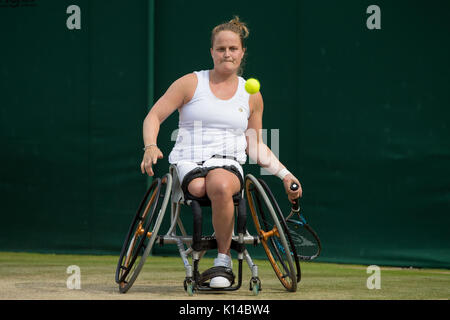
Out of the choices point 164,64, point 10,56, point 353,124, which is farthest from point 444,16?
point 10,56

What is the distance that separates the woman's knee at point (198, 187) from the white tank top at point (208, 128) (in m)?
0.18

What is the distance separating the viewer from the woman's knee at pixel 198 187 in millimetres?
3941

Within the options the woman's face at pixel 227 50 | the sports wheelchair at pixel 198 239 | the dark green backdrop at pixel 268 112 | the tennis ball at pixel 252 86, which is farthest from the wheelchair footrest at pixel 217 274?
the dark green backdrop at pixel 268 112

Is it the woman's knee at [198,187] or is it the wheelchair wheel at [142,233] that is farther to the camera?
the woman's knee at [198,187]

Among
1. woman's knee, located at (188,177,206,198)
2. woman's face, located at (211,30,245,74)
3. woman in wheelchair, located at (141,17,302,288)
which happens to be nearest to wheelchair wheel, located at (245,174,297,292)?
woman in wheelchair, located at (141,17,302,288)

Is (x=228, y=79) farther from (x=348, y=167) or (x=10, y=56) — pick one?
(x=10, y=56)

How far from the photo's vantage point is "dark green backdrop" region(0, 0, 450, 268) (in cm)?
556

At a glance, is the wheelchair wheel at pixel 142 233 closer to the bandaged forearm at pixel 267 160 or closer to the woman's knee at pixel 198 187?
the woman's knee at pixel 198 187

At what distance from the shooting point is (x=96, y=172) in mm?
6484

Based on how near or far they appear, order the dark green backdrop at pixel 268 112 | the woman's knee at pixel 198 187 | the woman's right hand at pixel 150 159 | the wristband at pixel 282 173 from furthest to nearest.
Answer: the dark green backdrop at pixel 268 112
the wristband at pixel 282 173
the woman's knee at pixel 198 187
the woman's right hand at pixel 150 159

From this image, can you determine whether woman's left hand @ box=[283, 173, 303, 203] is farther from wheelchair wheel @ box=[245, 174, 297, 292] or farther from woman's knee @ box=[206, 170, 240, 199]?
woman's knee @ box=[206, 170, 240, 199]

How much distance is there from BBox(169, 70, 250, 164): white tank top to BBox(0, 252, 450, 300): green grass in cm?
69

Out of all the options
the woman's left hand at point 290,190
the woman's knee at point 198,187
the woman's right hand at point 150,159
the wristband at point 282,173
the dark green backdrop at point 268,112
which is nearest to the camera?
the woman's right hand at point 150,159

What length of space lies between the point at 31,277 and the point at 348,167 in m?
2.27
